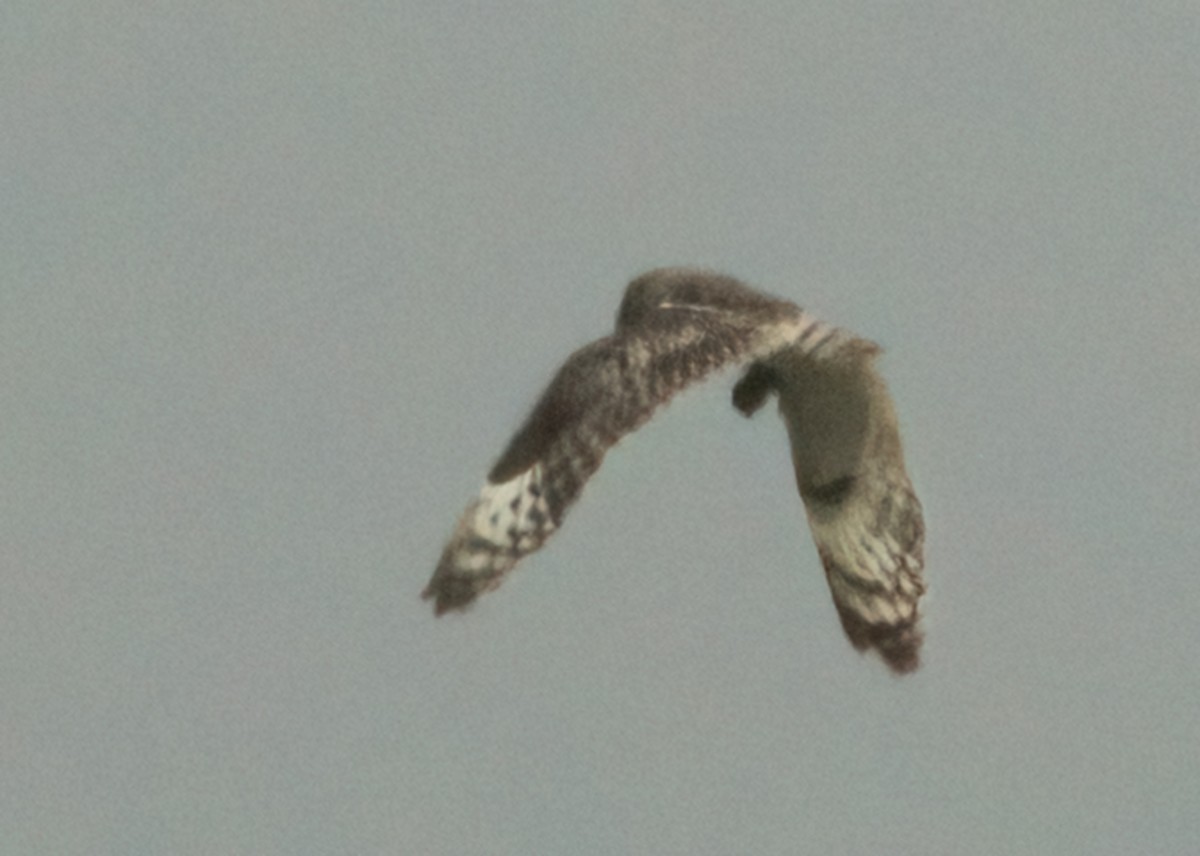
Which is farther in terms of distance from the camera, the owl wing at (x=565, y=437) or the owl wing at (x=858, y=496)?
the owl wing at (x=858, y=496)

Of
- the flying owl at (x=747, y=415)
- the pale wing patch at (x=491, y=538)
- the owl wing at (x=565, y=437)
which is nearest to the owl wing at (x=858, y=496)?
the flying owl at (x=747, y=415)

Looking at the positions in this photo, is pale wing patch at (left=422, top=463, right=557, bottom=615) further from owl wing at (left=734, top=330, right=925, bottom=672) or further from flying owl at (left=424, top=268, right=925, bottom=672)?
owl wing at (left=734, top=330, right=925, bottom=672)

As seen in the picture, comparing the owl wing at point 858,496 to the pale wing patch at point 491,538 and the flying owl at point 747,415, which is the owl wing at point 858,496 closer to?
the flying owl at point 747,415

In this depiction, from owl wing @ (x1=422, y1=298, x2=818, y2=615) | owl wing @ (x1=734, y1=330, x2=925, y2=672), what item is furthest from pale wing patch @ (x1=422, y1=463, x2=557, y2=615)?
owl wing @ (x1=734, y1=330, x2=925, y2=672)

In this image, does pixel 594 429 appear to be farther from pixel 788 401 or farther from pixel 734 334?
pixel 788 401

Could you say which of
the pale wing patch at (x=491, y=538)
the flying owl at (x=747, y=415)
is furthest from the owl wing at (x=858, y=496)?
the pale wing patch at (x=491, y=538)

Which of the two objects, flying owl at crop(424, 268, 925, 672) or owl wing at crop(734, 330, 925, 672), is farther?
owl wing at crop(734, 330, 925, 672)

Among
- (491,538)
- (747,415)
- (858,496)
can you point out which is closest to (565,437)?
(491,538)
